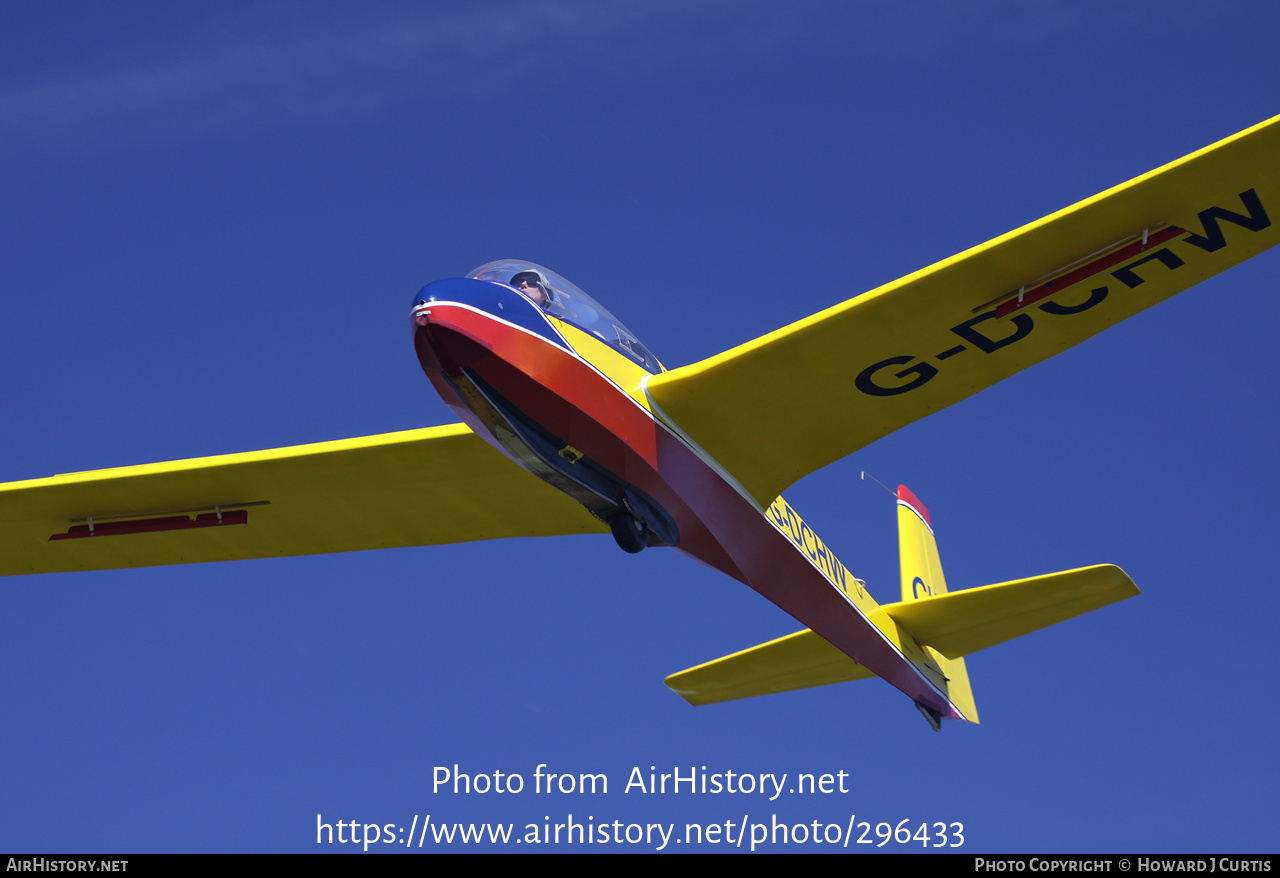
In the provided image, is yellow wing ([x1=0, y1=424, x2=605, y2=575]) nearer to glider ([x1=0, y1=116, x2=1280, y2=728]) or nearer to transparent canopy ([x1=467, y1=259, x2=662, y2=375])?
glider ([x1=0, y1=116, x2=1280, y2=728])

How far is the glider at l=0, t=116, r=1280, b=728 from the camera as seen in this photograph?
10.0 meters

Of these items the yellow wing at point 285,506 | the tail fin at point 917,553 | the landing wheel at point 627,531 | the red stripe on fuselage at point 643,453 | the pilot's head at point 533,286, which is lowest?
the landing wheel at point 627,531

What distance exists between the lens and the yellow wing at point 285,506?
12.5m

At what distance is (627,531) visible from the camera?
11.4m

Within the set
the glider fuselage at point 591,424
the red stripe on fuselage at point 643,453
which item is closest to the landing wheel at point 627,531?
the glider fuselage at point 591,424

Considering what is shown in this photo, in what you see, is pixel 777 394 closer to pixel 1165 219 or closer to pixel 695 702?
pixel 1165 219

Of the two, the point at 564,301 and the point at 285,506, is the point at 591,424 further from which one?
the point at 285,506

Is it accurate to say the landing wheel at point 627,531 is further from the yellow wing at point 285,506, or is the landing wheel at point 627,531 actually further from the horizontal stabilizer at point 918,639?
the horizontal stabilizer at point 918,639

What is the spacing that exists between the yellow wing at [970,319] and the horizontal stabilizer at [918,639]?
4.44 m

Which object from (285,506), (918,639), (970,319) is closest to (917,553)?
(918,639)

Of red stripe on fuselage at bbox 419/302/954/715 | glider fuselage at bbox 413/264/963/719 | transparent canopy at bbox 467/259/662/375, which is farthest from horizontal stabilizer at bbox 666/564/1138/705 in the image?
transparent canopy at bbox 467/259/662/375

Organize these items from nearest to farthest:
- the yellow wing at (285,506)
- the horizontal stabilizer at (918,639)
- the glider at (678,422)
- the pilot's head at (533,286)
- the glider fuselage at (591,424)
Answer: the glider fuselage at (591,424)
the glider at (678,422)
the pilot's head at (533,286)
the yellow wing at (285,506)
the horizontal stabilizer at (918,639)

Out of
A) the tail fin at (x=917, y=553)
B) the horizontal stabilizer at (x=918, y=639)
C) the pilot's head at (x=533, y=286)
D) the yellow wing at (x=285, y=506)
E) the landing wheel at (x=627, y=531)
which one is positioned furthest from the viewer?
the tail fin at (x=917, y=553)

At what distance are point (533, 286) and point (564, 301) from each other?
0.37 meters
